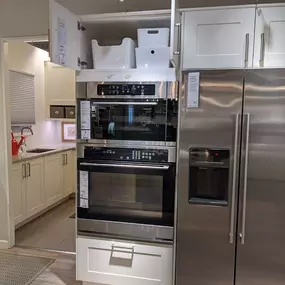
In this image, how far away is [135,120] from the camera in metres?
2.29

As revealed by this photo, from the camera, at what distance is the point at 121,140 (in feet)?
7.64

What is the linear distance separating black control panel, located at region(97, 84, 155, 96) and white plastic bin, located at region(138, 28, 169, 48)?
0.31 meters

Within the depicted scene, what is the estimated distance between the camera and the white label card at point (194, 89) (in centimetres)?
211

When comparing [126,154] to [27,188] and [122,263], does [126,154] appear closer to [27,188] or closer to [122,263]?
[122,263]

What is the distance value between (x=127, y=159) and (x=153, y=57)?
2.60ft

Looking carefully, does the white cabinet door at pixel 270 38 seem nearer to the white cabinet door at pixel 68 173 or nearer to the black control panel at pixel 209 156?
the black control panel at pixel 209 156

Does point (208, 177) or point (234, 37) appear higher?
point (234, 37)

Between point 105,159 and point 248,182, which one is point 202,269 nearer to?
point 248,182

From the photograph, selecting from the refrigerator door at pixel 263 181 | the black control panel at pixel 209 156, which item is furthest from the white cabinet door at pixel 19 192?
the refrigerator door at pixel 263 181

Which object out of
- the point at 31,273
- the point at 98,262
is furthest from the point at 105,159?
the point at 31,273

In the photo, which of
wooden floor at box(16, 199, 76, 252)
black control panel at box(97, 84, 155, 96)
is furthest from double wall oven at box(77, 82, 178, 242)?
wooden floor at box(16, 199, 76, 252)

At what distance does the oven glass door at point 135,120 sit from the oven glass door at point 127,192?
0.73 feet

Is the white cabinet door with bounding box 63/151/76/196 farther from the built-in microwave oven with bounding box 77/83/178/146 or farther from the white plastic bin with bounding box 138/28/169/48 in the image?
the white plastic bin with bounding box 138/28/169/48

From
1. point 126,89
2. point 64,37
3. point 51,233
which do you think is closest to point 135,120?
point 126,89
